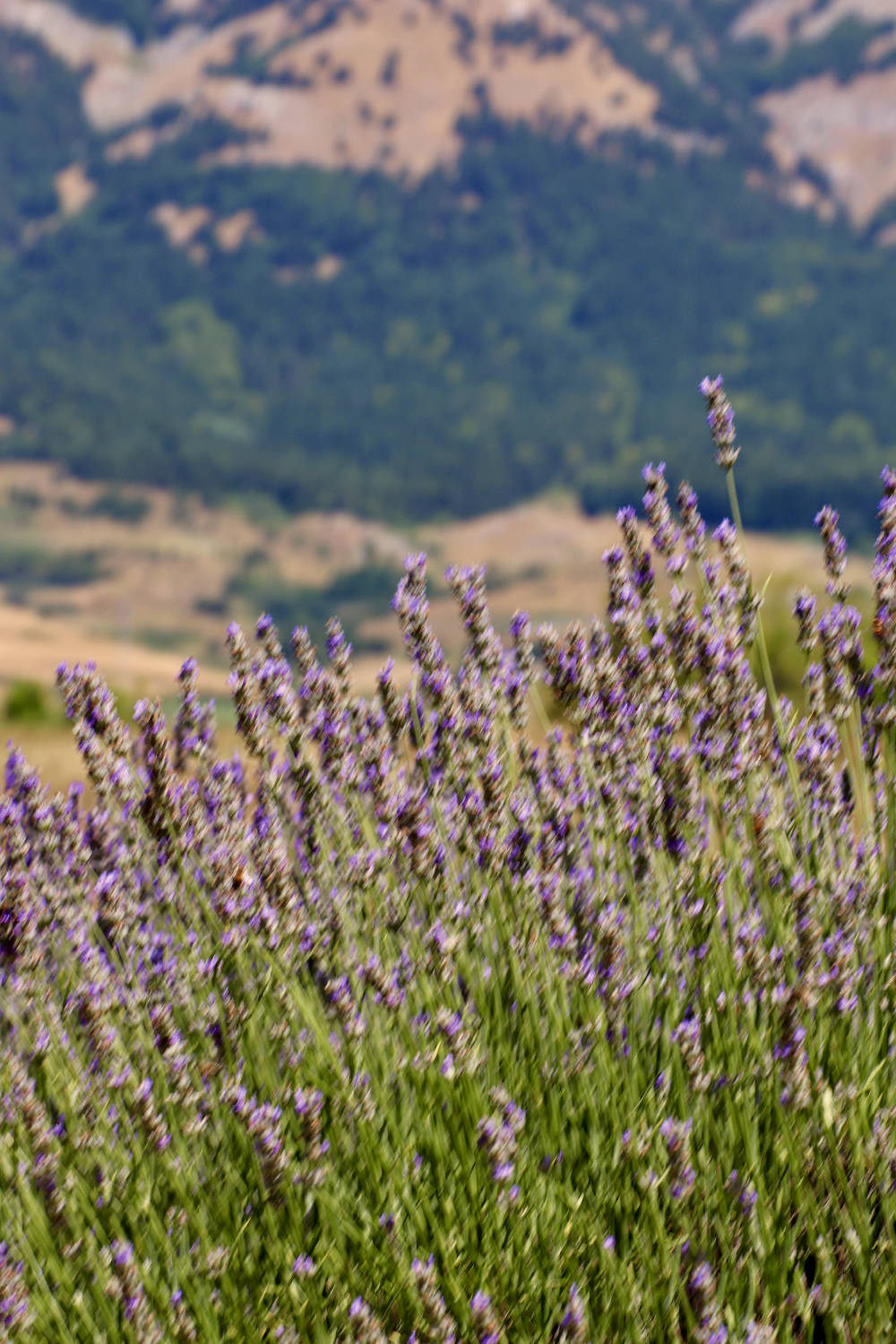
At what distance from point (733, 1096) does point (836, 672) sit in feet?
2.01

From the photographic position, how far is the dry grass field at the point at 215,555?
12456 cm

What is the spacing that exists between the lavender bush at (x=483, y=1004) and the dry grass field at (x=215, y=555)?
107495 mm

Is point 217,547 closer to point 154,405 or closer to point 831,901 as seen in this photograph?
point 154,405

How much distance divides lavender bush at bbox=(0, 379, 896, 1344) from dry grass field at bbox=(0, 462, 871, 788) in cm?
10749

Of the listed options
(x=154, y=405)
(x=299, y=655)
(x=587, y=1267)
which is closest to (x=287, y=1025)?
(x=587, y=1267)

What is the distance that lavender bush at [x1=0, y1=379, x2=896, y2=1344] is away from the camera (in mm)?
1620

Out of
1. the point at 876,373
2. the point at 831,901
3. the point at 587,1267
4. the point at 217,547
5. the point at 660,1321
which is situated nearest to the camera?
the point at 660,1321

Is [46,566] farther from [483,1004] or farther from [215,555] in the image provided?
[483,1004]

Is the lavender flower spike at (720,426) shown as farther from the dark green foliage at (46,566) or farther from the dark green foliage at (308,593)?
the dark green foliage at (46,566)

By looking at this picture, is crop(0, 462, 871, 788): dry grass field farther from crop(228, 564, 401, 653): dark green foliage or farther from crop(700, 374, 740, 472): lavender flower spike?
crop(700, 374, 740, 472): lavender flower spike

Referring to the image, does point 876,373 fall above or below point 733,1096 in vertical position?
above

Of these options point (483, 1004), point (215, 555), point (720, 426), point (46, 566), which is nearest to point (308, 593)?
point (215, 555)

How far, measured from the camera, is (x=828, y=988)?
1620mm

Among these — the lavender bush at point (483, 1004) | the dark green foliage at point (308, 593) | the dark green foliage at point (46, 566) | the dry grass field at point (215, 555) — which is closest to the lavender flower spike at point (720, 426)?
the lavender bush at point (483, 1004)
